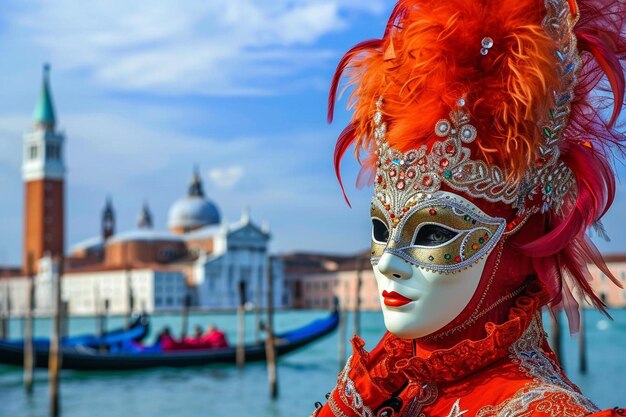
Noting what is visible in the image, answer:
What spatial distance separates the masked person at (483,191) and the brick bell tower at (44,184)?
4632 cm

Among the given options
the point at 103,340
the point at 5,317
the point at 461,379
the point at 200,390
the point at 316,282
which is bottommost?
the point at 316,282

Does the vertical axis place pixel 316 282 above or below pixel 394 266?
below

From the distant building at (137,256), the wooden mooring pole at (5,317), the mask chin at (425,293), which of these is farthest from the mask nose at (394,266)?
the distant building at (137,256)

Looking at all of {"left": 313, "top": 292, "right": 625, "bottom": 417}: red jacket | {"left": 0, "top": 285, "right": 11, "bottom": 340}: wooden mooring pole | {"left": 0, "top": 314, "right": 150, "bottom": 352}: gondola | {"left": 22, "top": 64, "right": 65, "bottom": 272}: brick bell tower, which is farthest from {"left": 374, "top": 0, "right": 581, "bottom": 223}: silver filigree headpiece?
{"left": 22, "top": 64, "right": 65, "bottom": 272}: brick bell tower

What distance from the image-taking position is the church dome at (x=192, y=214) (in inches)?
1950

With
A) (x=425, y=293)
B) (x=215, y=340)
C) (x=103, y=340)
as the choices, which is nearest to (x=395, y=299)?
(x=425, y=293)

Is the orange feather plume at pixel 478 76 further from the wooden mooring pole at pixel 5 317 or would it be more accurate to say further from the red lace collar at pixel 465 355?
the wooden mooring pole at pixel 5 317

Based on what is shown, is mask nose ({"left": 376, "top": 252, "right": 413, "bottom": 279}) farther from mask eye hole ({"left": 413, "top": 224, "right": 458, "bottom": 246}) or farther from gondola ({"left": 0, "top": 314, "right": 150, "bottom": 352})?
gondola ({"left": 0, "top": 314, "right": 150, "bottom": 352})

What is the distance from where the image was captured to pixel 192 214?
1950 inches

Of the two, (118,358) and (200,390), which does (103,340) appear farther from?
(200,390)

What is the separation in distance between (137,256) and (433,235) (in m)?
47.1

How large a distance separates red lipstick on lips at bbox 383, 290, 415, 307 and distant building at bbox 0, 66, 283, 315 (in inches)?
1697

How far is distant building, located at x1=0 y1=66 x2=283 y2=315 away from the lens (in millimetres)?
44688

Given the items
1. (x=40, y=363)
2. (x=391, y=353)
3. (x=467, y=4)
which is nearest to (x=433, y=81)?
(x=467, y=4)
